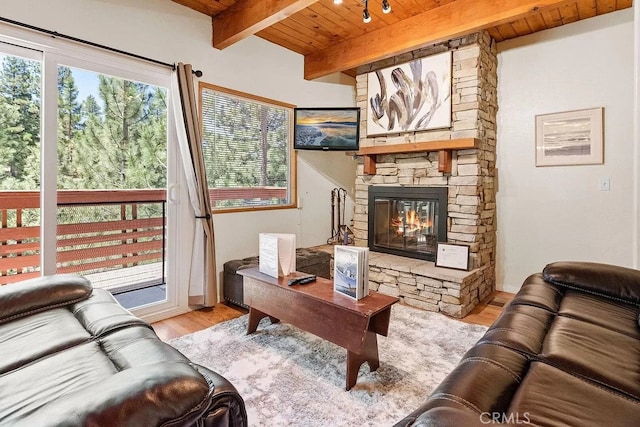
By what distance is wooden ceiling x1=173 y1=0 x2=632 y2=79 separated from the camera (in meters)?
2.67

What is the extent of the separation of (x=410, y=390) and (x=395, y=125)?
9.08 feet

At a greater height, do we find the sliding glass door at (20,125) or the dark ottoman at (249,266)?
the sliding glass door at (20,125)

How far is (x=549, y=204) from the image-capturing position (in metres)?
3.38

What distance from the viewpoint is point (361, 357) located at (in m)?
1.87

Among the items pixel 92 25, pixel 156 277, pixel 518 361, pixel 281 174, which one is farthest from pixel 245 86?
pixel 518 361

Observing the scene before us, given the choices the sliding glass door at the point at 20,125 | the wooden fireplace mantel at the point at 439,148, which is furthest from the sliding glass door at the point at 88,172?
the wooden fireplace mantel at the point at 439,148

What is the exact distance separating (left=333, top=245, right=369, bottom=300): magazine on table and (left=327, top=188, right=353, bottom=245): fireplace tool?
7.95 feet

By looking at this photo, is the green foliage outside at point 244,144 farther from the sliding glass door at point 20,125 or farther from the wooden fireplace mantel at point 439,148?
the sliding glass door at point 20,125

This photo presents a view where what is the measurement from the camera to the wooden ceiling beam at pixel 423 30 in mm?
2619

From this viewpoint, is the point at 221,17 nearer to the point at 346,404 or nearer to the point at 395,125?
the point at 395,125

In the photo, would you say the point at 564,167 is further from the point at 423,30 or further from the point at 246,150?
the point at 246,150

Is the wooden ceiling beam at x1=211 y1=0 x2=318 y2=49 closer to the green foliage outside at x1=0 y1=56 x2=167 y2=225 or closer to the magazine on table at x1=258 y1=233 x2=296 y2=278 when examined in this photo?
the green foliage outside at x1=0 y1=56 x2=167 y2=225

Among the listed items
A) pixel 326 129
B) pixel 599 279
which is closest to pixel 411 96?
pixel 326 129

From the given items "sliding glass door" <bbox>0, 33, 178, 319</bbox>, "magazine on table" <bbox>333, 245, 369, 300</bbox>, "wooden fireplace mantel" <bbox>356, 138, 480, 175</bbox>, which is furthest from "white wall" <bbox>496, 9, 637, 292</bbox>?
"sliding glass door" <bbox>0, 33, 178, 319</bbox>
